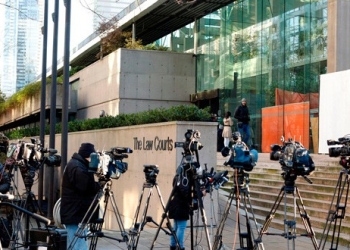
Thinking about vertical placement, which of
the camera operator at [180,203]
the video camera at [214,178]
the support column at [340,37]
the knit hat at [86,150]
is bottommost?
the camera operator at [180,203]

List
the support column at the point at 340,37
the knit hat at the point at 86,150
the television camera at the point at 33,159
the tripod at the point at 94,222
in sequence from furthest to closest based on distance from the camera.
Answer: the support column at the point at 340,37 < the television camera at the point at 33,159 < the knit hat at the point at 86,150 < the tripod at the point at 94,222

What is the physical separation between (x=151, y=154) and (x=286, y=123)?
9470 mm

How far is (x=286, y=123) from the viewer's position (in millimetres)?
22500

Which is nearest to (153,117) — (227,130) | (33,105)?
(227,130)

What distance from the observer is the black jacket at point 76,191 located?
8130 millimetres

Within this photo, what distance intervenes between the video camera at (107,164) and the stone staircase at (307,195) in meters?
4.10

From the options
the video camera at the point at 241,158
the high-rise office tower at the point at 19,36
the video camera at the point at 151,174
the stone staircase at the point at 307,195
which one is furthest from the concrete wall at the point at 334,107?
the video camera at the point at 241,158

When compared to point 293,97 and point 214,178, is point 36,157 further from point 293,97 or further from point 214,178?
point 293,97

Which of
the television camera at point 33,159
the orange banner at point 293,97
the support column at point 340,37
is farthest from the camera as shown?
the orange banner at point 293,97

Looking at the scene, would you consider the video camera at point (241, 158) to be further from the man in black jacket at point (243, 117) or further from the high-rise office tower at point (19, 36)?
the man in black jacket at point (243, 117)

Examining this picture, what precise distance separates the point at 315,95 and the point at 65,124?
10.7m

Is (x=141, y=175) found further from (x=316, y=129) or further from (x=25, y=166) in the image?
(x=316, y=129)

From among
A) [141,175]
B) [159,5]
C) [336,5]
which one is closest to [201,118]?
[141,175]

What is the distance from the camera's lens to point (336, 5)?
1912 cm
